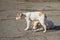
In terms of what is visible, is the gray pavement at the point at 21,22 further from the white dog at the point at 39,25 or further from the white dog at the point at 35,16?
the white dog at the point at 35,16

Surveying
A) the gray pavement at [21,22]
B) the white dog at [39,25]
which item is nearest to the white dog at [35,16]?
the white dog at [39,25]

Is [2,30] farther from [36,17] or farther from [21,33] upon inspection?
[36,17]

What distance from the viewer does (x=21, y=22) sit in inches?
345

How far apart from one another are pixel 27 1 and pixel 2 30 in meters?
5.94

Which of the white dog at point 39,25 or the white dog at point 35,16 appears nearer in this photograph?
the white dog at point 35,16

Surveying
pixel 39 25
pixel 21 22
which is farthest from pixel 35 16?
pixel 21 22

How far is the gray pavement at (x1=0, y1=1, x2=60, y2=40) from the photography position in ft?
23.2

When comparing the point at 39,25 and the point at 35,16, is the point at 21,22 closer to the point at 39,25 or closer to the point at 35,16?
the point at 39,25

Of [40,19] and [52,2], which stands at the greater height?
[40,19]

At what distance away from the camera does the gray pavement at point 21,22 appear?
23.2 feet

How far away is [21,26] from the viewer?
812 centimetres

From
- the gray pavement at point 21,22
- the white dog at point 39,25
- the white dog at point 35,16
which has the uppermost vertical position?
the white dog at point 35,16

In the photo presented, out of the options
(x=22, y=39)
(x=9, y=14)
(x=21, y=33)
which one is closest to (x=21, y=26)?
(x=21, y=33)

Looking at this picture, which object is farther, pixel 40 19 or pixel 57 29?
pixel 57 29
